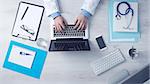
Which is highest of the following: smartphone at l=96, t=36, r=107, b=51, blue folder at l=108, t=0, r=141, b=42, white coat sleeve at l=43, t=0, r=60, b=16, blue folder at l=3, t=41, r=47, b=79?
white coat sleeve at l=43, t=0, r=60, b=16

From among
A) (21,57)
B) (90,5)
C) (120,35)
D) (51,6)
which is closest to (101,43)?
(120,35)

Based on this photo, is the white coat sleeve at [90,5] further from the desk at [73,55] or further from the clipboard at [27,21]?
the clipboard at [27,21]

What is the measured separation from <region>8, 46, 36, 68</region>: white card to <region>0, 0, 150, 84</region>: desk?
4 centimetres

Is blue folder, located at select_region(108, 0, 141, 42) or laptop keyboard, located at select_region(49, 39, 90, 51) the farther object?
blue folder, located at select_region(108, 0, 141, 42)

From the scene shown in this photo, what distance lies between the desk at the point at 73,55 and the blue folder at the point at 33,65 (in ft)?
0.07

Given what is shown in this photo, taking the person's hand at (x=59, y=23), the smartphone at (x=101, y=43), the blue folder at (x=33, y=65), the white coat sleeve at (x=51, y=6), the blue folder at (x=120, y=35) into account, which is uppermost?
the white coat sleeve at (x=51, y=6)

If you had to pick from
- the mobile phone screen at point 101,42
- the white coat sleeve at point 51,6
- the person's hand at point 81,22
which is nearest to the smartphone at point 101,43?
the mobile phone screen at point 101,42

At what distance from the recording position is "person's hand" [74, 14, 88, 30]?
1436 mm

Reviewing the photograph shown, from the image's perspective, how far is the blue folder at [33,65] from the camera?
4.73ft

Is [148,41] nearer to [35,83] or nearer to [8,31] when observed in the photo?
[35,83]

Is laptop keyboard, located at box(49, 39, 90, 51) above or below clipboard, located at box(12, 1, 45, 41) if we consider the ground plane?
below

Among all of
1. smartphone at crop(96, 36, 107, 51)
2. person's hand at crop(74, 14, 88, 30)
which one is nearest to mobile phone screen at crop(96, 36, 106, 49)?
smartphone at crop(96, 36, 107, 51)

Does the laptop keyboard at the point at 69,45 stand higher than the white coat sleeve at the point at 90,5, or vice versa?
the white coat sleeve at the point at 90,5

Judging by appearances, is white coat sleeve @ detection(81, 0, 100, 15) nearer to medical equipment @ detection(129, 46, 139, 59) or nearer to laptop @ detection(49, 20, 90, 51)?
laptop @ detection(49, 20, 90, 51)
